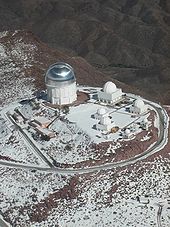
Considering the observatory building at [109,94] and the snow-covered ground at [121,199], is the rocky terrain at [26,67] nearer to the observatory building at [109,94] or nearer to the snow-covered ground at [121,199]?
the observatory building at [109,94]

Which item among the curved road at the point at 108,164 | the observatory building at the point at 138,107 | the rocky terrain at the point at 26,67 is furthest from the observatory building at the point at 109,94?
the rocky terrain at the point at 26,67

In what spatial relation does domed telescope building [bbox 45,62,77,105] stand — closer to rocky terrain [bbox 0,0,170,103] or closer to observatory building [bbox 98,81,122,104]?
observatory building [bbox 98,81,122,104]

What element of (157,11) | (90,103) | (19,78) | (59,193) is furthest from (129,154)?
(157,11)

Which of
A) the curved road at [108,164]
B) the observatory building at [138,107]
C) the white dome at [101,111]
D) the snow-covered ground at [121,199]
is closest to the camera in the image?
the snow-covered ground at [121,199]

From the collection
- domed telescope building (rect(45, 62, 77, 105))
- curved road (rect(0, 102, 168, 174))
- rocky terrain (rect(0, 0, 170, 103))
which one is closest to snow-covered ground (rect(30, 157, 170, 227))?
curved road (rect(0, 102, 168, 174))

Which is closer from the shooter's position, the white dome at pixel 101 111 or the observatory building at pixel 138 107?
the white dome at pixel 101 111

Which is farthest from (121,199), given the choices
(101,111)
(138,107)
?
(138,107)

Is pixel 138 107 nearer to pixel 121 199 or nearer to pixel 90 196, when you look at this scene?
pixel 121 199
